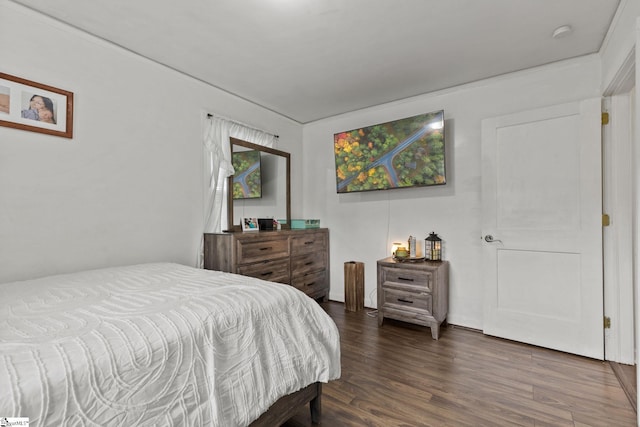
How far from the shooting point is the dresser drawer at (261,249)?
2748 mm

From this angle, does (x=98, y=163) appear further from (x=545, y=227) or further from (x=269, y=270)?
(x=545, y=227)

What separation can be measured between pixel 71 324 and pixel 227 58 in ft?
7.66

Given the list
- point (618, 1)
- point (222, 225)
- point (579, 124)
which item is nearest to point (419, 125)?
point (579, 124)

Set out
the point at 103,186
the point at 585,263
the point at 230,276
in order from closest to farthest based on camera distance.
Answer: the point at 230,276
the point at 103,186
the point at 585,263

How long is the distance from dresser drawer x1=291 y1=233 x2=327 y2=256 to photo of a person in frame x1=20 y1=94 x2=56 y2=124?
2.30 metres

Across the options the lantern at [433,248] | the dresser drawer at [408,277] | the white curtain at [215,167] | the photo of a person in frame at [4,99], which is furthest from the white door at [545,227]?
the photo of a person in frame at [4,99]

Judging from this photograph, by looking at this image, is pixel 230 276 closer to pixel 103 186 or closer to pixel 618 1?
pixel 103 186

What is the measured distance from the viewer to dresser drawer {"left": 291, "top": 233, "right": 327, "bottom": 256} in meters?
3.43

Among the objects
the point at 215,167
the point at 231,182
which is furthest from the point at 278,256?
the point at 215,167

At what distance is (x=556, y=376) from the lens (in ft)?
6.82

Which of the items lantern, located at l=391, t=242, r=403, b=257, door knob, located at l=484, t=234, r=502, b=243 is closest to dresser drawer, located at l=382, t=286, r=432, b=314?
lantern, located at l=391, t=242, r=403, b=257

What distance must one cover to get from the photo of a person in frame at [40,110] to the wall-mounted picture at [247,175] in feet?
4.85

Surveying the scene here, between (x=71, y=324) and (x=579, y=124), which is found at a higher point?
(x=579, y=124)

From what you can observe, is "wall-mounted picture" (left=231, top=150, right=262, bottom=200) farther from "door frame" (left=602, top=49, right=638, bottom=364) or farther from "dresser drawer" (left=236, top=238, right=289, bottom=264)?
"door frame" (left=602, top=49, right=638, bottom=364)
